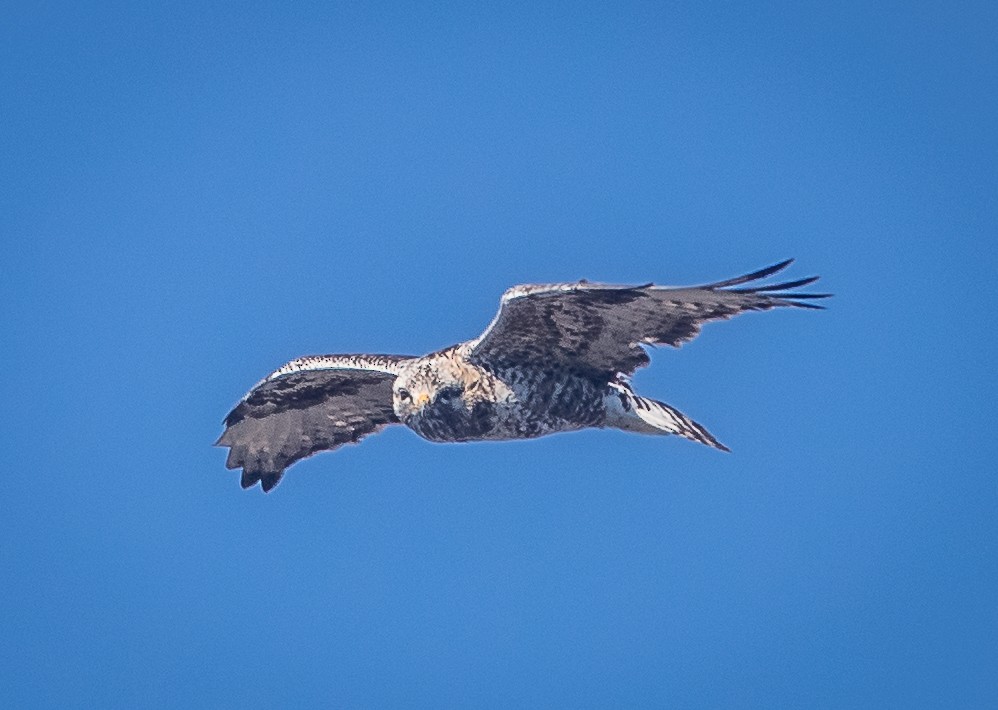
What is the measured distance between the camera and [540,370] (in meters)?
11.1

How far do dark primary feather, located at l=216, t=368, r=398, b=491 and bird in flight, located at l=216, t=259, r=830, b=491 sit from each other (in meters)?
0.02

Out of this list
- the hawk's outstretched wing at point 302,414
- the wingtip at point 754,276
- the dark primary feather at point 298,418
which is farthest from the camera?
the dark primary feather at point 298,418

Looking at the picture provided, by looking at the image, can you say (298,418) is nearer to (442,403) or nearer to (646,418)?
(442,403)

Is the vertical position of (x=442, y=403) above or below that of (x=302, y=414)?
below

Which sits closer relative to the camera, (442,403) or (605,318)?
(605,318)

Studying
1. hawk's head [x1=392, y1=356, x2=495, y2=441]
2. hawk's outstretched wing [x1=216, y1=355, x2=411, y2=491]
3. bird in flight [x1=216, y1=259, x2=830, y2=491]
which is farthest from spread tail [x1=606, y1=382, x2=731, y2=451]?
hawk's outstretched wing [x1=216, y1=355, x2=411, y2=491]

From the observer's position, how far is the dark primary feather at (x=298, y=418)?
498 inches

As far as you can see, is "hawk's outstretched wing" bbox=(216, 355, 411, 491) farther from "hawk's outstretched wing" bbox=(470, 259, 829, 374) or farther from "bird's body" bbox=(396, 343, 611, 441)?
"hawk's outstretched wing" bbox=(470, 259, 829, 374)

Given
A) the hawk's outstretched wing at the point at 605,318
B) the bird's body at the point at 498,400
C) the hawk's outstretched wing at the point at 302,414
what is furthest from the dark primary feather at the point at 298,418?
the hawk's outstretched wing at the point at 605,318

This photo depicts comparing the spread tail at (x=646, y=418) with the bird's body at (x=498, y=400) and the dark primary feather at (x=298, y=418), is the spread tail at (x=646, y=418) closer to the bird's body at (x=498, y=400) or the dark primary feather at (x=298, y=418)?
the bird's body at (x=498, y=400)

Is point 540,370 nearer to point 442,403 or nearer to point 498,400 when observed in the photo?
point 498,400

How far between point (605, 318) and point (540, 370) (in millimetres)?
1002

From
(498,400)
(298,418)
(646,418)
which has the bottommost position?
(646,418)

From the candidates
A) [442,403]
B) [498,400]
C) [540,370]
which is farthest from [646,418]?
[442,403]
